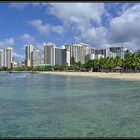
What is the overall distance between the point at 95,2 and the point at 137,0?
0.44 metres

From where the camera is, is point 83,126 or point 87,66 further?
point 87,66

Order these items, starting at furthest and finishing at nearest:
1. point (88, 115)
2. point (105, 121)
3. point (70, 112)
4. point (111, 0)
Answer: point (70, 112)
point (88, 115)
point (105, 121)
point (111, 0)

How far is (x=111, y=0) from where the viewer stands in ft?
9.39

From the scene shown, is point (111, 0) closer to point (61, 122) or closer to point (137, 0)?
point (137, 0)

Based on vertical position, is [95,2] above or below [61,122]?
above

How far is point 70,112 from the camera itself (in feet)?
61.8

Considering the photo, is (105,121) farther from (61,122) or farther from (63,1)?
(63,1)

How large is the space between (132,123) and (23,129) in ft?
18.1

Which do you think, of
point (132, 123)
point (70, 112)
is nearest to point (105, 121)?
point (132, 123)

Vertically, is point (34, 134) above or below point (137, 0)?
below

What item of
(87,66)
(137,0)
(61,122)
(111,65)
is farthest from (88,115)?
(87,66)

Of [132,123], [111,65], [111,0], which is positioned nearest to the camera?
[111,0]

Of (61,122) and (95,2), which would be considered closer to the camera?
(95,2)

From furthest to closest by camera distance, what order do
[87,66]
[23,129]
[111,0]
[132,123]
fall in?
[87,66] → [132,123] → [23,129] → [111,0]
